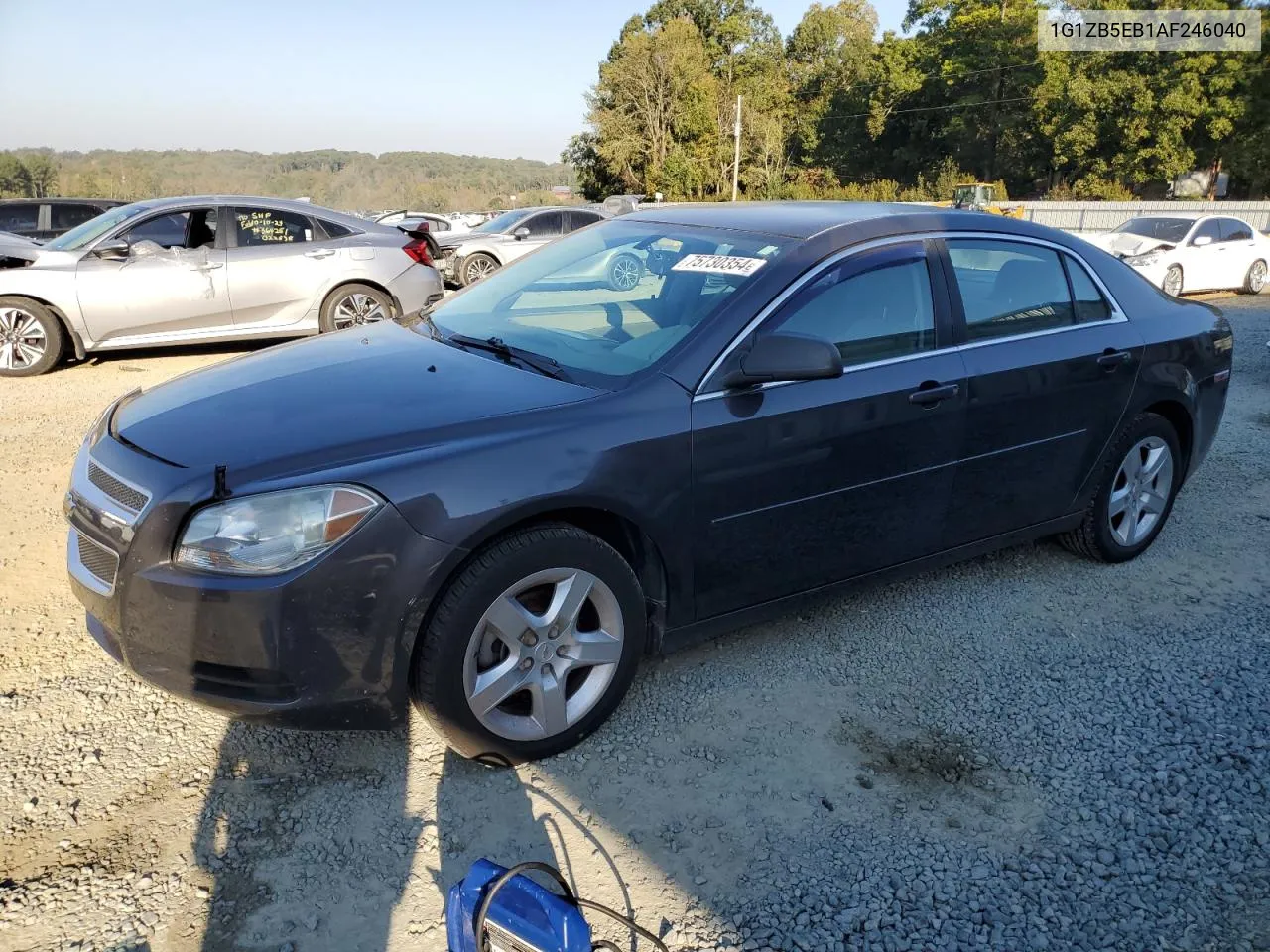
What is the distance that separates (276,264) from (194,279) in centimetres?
72

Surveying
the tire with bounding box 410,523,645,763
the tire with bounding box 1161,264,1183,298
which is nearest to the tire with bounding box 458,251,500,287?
the tire with bounding box 1161,264,1183,298

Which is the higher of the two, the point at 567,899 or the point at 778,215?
the point at 778,215

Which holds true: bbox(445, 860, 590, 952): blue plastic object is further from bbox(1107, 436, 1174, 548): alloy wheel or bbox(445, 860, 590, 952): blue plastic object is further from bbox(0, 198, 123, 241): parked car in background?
bbox(0, 198, 123, 241): parked car in background

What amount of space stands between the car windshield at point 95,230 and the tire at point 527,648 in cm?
769

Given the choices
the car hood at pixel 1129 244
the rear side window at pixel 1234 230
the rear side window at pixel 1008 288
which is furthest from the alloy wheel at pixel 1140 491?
the rear side window at pixel 1234 230

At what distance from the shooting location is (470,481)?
253 cm

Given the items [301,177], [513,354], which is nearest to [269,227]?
[513,354]

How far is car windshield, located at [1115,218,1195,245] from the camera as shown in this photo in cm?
1486

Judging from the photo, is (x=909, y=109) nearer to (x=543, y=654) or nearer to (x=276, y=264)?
(x=276, y=264)

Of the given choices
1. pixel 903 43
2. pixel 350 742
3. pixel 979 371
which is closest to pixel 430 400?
pixel 350 742

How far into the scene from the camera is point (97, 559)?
2.62 m

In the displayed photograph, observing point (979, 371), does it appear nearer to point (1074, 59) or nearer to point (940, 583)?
point (940, 583)

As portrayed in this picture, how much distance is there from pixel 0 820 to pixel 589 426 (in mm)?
1964

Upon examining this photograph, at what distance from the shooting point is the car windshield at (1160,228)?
1486 centimetres
